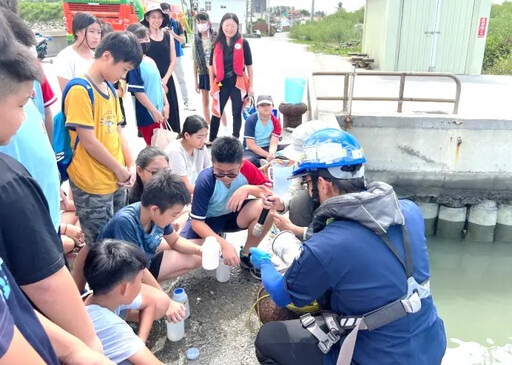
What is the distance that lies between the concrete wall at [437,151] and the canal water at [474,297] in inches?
41.4

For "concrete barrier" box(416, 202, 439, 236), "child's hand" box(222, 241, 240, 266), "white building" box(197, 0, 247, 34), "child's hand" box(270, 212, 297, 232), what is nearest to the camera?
"child's hand" box(270, 212, 297, 232)

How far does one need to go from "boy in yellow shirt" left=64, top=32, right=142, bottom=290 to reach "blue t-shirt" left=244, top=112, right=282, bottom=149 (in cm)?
250

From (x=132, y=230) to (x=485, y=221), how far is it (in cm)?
633

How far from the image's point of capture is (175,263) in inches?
120

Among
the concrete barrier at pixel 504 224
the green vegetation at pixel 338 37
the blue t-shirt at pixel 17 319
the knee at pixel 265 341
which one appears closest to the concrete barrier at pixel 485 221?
the concrete barrier at pixel 504 224

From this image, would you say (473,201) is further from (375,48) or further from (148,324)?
(375,48)

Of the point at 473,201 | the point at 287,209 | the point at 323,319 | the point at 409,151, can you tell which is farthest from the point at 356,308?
the point at 473,201

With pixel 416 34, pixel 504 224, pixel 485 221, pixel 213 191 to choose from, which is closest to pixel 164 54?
pixel 213 191

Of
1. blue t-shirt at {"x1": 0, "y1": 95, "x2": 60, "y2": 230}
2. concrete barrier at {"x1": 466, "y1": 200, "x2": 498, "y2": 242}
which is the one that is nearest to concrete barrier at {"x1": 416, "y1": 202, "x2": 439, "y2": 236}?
concrete barrier at {"x1": 466, "y1": 200, "x2": 498, "y2": 242}

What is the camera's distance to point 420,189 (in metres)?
7.36

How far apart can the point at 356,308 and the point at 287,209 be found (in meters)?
1.49

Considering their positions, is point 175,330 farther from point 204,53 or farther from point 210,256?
point 204,53

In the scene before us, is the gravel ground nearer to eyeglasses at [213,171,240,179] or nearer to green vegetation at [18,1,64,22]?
eyeglasses at [213,171,240,179]

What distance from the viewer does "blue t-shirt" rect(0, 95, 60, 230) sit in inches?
71.2
